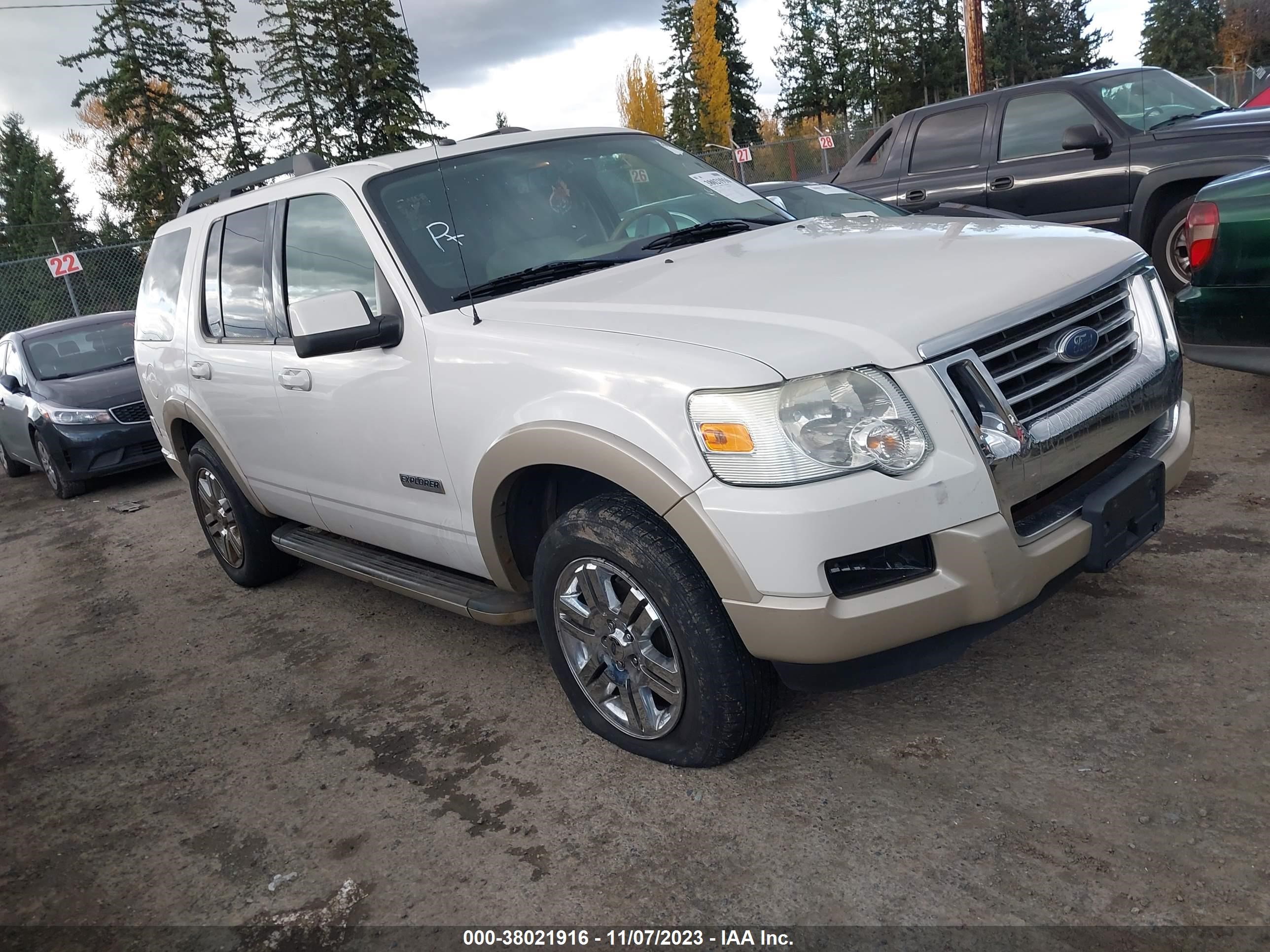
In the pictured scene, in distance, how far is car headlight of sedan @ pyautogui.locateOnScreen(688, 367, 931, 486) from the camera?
2.44 m

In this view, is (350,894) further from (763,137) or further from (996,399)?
(763,137)

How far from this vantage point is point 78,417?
904cm

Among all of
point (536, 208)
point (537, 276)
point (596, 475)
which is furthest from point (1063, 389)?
point (536, 208)

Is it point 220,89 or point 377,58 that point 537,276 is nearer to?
point 377,58

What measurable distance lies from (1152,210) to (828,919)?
650 cm

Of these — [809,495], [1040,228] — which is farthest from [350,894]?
[1040,228]

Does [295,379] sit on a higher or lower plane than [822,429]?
higher

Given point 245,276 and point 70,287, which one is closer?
point 245,276

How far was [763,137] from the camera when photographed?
67.5 metres

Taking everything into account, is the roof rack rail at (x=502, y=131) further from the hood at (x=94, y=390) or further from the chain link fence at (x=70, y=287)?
the chain link fence at (x=70, y=287)

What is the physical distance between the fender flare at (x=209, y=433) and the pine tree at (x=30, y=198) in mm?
38534

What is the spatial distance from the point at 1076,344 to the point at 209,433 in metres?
3.76

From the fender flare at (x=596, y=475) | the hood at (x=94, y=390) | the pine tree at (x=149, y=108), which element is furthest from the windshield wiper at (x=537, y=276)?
the pine tree at (x=149, y=108)

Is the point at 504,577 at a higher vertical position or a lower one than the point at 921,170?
lower
